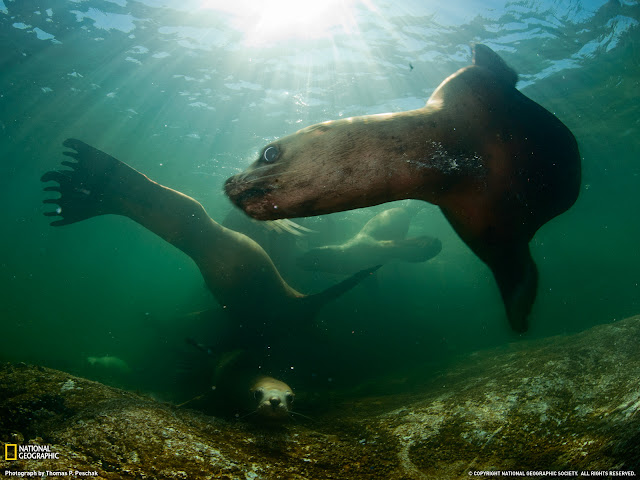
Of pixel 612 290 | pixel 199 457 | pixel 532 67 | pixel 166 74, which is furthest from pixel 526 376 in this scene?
pixel 612 290

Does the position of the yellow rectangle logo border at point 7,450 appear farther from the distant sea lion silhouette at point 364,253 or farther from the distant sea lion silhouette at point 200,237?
the distant sea lion silhouette at point 364,253

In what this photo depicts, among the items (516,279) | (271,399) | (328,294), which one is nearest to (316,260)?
(328,294)

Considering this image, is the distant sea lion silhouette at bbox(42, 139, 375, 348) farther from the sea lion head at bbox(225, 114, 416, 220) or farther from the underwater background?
the sea lion head at bbox(225, 114, 416, 220)

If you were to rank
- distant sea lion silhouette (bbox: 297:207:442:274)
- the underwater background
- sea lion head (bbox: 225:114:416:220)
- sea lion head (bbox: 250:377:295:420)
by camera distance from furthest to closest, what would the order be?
distant sea lion silhouette (bbox: 297:207:442:274) → the underwater background → sea lion head (bbox: 250:377:295:420) → sea lion head (bbox: 225:114:416:220)

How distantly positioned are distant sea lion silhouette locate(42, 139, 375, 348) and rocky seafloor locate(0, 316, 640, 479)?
4.14m

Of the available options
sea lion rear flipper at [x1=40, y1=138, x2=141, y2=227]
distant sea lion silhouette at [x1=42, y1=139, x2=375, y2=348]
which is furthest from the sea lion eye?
sea lion rear flipper at [x1=40, y1=138, x2=141, y2=227]

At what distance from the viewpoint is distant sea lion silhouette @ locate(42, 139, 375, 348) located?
22.1ft

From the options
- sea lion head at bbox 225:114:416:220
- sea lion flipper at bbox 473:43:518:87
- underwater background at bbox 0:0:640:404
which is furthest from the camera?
underwater background at bbox 0:0:640:404

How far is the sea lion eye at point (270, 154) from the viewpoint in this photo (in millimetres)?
1918

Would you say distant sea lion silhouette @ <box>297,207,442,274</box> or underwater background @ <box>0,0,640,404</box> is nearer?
underwater background @ <box>0,0,640,404</box>

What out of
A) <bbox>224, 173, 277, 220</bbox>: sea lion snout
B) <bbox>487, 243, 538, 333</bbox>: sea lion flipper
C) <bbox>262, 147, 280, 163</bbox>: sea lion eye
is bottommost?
<bbox>487, 243, 538, 333</bbox>: sea lion flipper

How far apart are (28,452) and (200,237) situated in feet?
19.6

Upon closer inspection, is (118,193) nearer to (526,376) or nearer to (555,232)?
(526,376)

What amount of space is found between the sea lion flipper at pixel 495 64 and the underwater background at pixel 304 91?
4.70 meters
